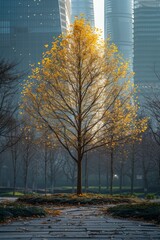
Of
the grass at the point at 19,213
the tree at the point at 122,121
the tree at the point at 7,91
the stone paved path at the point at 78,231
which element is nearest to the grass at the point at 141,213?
the stone paved path at the point at 78,231

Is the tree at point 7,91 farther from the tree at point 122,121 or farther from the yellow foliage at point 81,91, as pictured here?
the tree at point 122,121

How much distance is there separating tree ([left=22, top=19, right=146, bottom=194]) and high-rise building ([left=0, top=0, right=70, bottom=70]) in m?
159

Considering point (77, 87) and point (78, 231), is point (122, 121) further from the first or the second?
point (78, 231)

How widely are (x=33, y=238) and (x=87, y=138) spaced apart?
1851 centimetres

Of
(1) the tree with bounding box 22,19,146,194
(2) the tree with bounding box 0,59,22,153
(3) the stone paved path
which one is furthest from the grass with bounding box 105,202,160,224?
(1) the tree with bounding box 22,19,146,194

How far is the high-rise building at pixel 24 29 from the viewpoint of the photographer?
18625 centimetres

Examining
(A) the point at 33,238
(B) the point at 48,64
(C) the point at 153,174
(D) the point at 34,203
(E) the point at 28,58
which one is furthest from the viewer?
(E) the point at 28,58

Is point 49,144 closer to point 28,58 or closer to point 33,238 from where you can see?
point 33,238

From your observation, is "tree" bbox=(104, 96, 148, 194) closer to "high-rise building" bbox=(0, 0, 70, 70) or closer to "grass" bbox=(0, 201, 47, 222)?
"grass" bbox=(0, 201, 47, 222)

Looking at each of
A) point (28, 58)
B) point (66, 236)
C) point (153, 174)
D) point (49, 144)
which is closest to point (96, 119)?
point (49, 144)

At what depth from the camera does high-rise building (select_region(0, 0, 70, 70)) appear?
186 metres

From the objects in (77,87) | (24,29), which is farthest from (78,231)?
(24,29)

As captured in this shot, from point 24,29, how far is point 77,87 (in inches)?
6671

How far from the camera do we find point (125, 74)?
93.3ft
